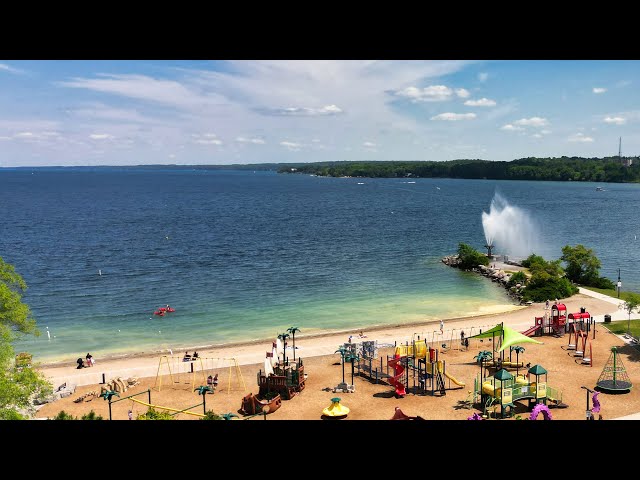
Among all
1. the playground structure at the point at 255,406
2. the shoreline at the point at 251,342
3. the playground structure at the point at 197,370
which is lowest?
the shoreline at the point at 251,342

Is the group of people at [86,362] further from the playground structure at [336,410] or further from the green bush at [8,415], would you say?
the playground structure at [336,410]

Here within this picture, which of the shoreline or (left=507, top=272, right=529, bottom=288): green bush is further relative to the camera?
(left=507, top=272, right=529, bottom=288): green bush

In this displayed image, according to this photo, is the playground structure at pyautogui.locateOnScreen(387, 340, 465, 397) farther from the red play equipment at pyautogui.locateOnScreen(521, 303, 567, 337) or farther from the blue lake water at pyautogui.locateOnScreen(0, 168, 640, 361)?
the blue lake water at pyautogui.locateOnScreen(0, 168, 640, 361)

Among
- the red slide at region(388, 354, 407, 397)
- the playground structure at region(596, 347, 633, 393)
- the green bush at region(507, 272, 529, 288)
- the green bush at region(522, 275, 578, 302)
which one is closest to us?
the playground structure at region(596, 347, 633, 393)

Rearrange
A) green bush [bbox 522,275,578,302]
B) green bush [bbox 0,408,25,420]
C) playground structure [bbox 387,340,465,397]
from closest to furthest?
green bush [bbox 0,408,25,420] < playground structure [bbox 387,340,465,397] < green bush [bbox 522,275,578,302]

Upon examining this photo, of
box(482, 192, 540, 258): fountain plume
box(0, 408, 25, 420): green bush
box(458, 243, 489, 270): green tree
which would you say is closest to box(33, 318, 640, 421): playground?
box(0, 408, 25, 420): green bush

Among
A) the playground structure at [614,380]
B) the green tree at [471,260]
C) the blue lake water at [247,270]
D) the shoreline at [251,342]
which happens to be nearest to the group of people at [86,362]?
the shoreline at [251,342]

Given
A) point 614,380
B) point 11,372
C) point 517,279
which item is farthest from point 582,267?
point 11,372

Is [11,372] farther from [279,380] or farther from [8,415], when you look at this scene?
[279,380]
